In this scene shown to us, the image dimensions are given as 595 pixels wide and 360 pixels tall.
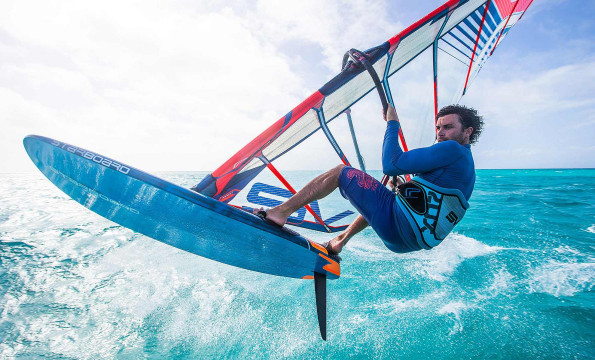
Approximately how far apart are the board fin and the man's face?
186cm

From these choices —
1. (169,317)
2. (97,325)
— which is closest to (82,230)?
(97,325)

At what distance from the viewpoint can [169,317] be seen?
3689mm

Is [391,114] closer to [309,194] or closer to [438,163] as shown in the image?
[438,163]

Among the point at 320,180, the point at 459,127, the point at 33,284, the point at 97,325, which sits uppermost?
the point at 459,127

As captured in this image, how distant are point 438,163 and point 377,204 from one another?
0.53 meters

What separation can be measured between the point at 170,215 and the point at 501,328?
426 centimetres

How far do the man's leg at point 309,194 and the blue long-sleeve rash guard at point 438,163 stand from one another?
410 mm

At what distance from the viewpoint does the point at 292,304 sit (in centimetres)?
400

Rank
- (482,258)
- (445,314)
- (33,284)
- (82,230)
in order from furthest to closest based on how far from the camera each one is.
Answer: (82,230)
(482,258)
(33,284)
(445,314)

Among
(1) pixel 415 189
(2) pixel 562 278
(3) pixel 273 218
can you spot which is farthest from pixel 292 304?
(2) pixel 562 278

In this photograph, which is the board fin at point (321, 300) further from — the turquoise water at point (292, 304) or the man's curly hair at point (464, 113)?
the man's curly hair at point (464, 113)

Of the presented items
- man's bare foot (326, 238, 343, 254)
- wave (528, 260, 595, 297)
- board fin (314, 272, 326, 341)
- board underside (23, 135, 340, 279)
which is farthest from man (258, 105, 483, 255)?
wave (528, 260, 595, 297)

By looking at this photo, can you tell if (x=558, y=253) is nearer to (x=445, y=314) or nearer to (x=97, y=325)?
(x=445, y=314)

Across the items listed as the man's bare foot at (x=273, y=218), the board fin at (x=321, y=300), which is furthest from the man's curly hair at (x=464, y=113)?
the board fin at (x=321, y=300)
